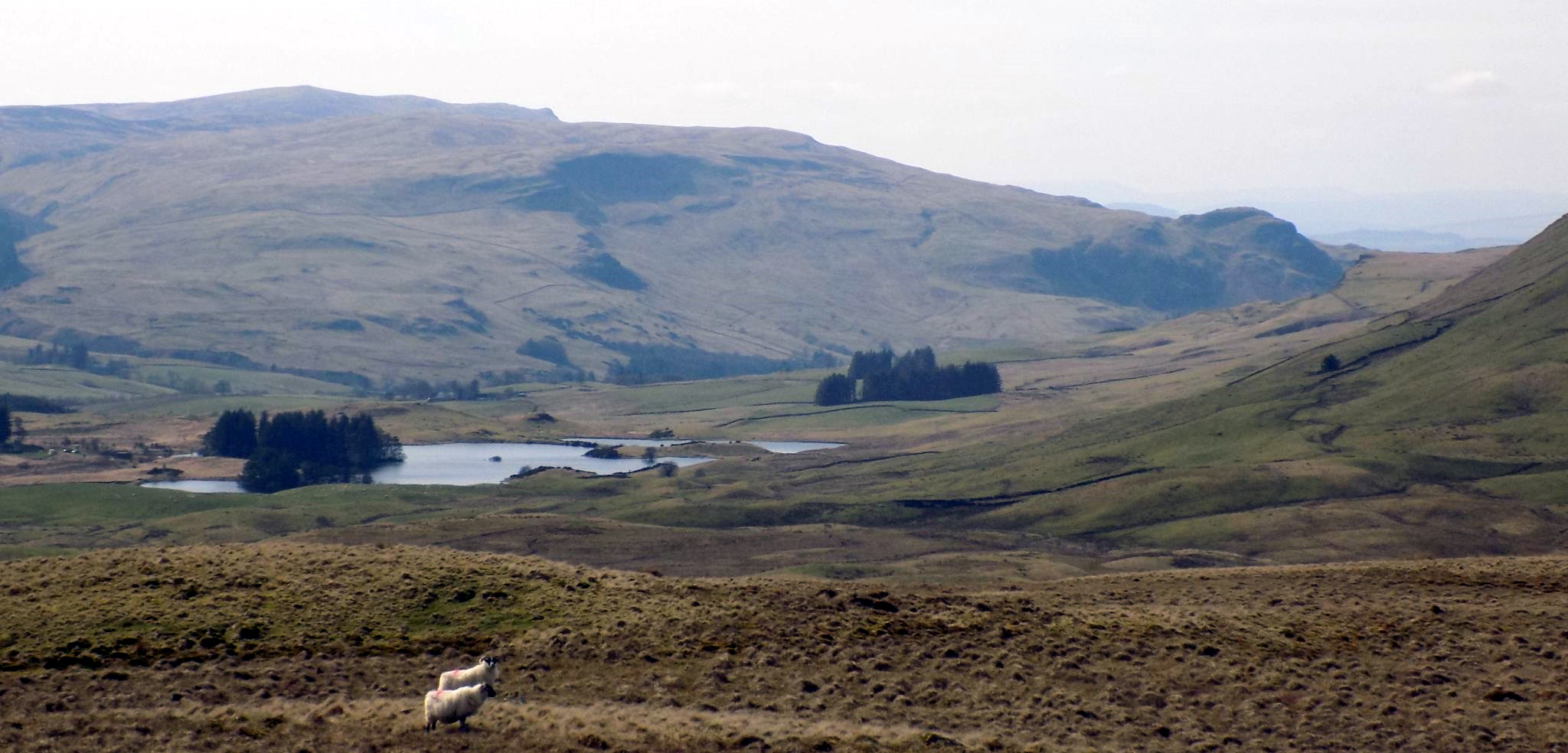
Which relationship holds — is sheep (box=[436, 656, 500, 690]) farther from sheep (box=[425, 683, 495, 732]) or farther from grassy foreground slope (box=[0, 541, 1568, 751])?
grassy foreground slope (box=[0, 541, 1568, 751])

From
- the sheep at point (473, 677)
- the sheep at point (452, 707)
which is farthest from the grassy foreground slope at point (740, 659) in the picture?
the sheep at point (473, 677)

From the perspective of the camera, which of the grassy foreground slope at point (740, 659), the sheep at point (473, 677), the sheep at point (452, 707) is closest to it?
the sheep at point (452, 707)

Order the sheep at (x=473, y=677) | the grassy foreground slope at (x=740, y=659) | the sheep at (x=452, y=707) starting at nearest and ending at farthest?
the sheep at (x=452, y=707) < the grassy foreground slope at (x=740, y=659) < the sheep at (x=473, y=677)

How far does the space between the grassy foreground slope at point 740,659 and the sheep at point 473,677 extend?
44.6 inches

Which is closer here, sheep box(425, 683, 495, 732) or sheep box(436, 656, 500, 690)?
sheep box(425, 683, 495, 732)

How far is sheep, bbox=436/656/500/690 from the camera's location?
38.4 meters

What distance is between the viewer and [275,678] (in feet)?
138

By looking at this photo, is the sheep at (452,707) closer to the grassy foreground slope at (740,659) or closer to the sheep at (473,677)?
the grassy foreground slope at (740,659)

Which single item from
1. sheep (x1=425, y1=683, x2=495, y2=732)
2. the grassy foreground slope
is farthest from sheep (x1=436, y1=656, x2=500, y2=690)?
the grassy foreground slope

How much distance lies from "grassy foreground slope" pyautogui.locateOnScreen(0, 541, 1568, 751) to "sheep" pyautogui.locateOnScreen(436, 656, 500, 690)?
1.13 m

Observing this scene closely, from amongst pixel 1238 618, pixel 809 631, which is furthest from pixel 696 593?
pixel 1238 618

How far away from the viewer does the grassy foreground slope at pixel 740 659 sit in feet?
126

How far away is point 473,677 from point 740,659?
→ 29.6 ft

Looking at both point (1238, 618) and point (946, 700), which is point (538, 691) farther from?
point (1238, 618)
